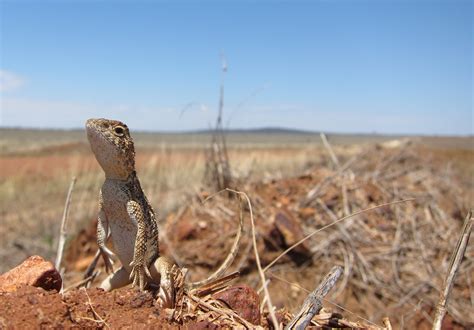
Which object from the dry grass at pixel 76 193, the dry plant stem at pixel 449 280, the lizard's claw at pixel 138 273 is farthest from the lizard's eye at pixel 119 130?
the dry grass at pixel 76 193

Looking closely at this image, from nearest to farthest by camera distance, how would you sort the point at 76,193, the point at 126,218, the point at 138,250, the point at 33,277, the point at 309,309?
1. the point at 309,309
2. the point at 33,277
3. the point at 138,250
4. the point at 126,218
5. the point at 76,193

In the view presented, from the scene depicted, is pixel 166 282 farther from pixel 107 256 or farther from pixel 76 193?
pixel 76 193

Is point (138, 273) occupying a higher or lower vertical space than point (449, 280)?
lower

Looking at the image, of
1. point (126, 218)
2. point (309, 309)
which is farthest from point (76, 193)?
point (309, 309)

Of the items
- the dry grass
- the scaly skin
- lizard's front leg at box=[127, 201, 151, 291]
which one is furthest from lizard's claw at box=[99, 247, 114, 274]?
the dry grass

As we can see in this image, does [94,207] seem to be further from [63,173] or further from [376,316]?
[63,173]

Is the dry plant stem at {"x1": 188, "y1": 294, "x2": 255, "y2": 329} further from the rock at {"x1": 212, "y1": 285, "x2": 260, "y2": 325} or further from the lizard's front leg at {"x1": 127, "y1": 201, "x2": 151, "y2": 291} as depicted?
the lizard's front leg at {"x1": 127, "y1": 201, "x2": 151, "y2": 291}

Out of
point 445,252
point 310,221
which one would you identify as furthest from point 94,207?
point 445,252

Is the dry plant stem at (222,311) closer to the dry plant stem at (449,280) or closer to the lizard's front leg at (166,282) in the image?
the lizard's front leg at (166,282)
